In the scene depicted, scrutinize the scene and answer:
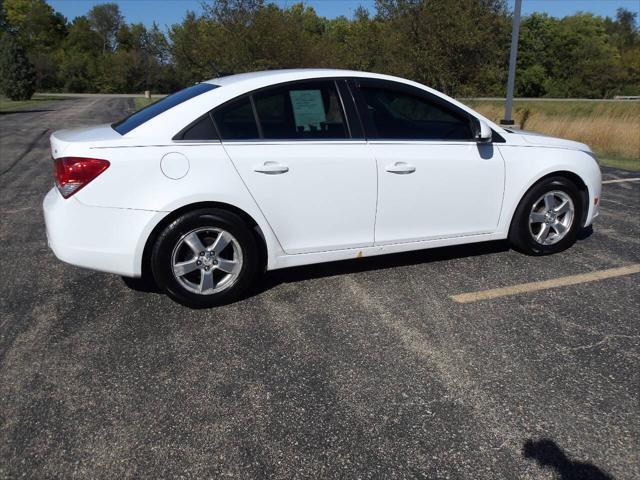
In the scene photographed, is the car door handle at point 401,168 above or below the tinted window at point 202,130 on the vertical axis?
below

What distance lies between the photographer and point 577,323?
11.7 ft

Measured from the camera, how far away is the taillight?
135 inches

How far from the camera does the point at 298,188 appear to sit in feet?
12.5

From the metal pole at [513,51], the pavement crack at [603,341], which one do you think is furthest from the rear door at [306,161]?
the metal pole at [513,51]

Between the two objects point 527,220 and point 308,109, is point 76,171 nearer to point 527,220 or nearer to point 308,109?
point 308,109

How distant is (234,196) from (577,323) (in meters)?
2.45

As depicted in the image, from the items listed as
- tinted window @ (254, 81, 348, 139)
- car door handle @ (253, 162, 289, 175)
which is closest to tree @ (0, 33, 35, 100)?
tinted window @ (254, 81, 348, 139)

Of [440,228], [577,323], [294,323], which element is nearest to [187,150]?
[294,323]

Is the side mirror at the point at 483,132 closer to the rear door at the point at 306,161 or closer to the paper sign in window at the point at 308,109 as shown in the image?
the rear door at the point at 306,161

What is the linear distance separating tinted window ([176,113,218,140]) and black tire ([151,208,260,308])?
49 centimetres

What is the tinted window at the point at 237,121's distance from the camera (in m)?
3.68

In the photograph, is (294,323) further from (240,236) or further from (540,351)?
(540,351)

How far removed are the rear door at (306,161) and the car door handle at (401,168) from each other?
14 centimetres

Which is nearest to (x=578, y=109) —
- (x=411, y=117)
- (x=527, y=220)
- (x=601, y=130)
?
(x=601, y=130)
